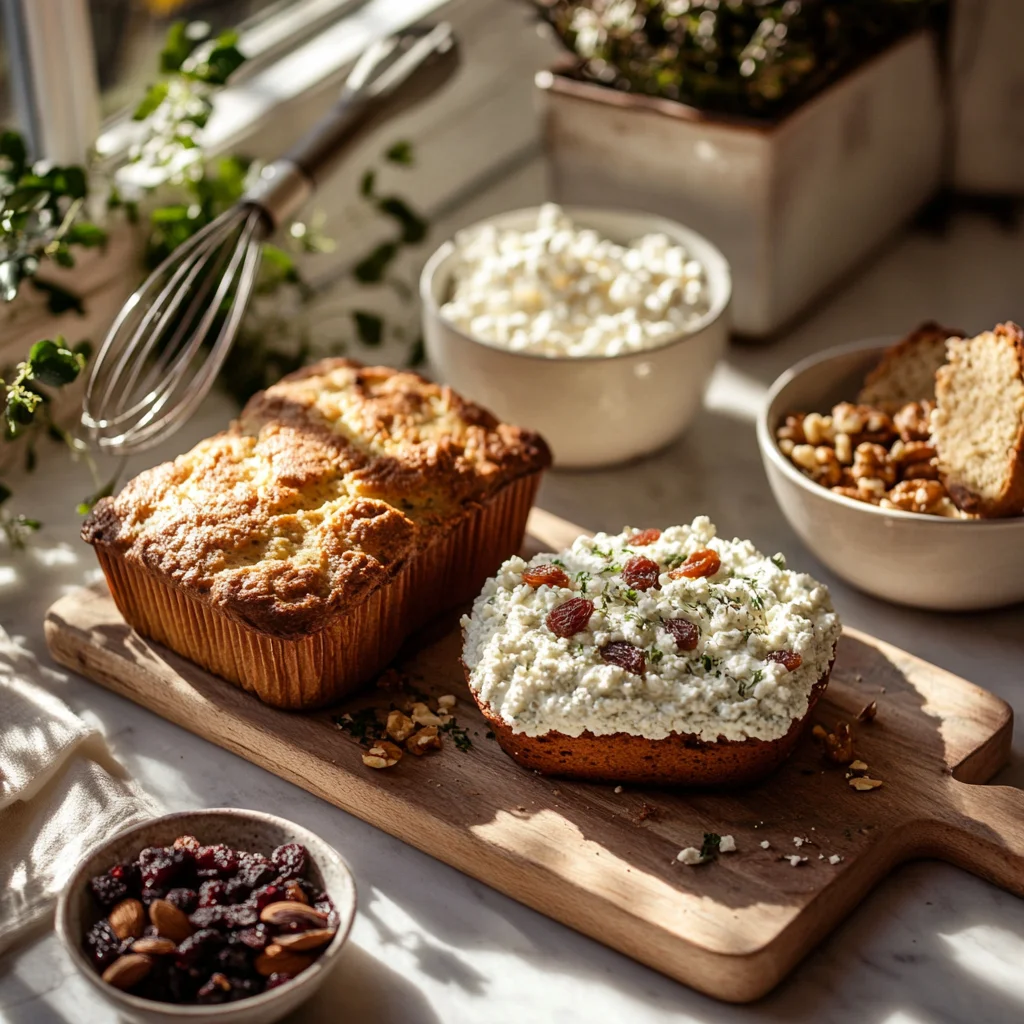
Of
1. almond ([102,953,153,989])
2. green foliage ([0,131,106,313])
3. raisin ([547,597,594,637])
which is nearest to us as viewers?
almond ([102,953,153,989])

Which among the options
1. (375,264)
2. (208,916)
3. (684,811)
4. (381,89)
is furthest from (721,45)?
(208,916)

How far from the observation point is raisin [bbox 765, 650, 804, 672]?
132cm

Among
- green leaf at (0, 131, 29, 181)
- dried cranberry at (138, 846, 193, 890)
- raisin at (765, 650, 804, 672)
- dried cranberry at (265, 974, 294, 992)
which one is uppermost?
green leaf at (0, 131, 29, 181)

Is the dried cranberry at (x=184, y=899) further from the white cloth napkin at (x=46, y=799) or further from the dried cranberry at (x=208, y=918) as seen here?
the white cloth napkin at (x=46, y=799)

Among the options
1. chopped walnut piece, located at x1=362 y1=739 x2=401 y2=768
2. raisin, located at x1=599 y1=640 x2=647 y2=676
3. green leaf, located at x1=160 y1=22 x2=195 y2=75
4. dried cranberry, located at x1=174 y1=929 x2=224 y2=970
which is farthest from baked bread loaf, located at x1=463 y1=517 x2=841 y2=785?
green leaf, located at x1=160 y1=22 x2=195 y2=75

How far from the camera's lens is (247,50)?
233cm

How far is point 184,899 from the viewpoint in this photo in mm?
1183

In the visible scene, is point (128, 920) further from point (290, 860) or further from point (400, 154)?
point (400, 154)

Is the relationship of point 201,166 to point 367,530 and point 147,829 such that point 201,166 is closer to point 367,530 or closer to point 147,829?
point 367,530

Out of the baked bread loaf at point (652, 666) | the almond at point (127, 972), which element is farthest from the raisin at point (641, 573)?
the almond at point (127, 972)

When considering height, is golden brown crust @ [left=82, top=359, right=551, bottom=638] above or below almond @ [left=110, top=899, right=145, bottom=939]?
above

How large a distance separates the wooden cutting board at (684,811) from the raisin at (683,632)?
0.15m

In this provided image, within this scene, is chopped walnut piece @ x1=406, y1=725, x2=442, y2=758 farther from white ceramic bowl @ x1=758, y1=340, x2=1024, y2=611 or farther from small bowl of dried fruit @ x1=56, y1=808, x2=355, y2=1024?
white ceramic bowl @ x1=758, y1=340, x2=1024, y2=611

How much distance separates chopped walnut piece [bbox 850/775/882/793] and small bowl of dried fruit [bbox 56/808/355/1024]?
1.66ft
